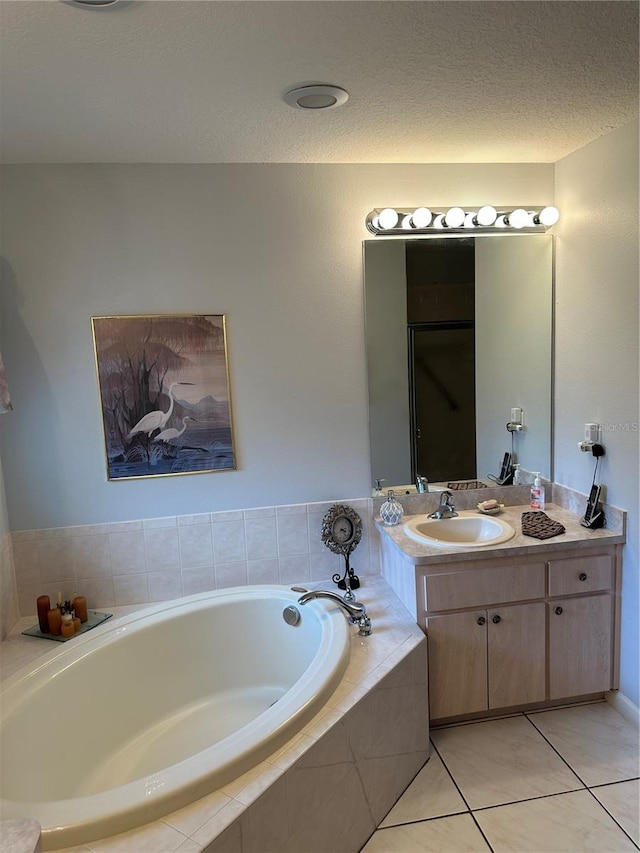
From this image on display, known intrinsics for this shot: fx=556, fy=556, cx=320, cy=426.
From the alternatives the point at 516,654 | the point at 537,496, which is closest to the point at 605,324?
the point at 537,496

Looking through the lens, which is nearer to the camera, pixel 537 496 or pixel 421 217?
pixel 421 217

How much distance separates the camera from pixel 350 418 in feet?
8.95

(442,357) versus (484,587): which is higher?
(442,357)

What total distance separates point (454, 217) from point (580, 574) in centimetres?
168

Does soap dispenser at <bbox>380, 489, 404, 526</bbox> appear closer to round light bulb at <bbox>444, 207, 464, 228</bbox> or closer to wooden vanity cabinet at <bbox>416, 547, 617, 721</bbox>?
wooden vanity cabinet at <bbox>416, 547, 617, 721</bbox>

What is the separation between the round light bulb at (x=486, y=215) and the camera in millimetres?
2574

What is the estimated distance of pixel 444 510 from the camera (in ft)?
8.82

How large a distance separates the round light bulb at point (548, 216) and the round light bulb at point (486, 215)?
0.24m

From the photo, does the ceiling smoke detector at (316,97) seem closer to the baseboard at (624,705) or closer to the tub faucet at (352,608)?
the tub faucet at (352,608)

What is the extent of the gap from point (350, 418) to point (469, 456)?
2.08ft

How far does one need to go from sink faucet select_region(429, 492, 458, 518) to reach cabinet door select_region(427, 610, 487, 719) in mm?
503

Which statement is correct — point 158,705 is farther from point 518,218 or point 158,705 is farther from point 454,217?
point 518,218

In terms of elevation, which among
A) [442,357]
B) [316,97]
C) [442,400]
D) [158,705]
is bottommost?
[158,705]

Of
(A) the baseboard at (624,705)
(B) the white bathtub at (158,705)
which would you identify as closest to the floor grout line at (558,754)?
(A) the baseboard at (624,705)
